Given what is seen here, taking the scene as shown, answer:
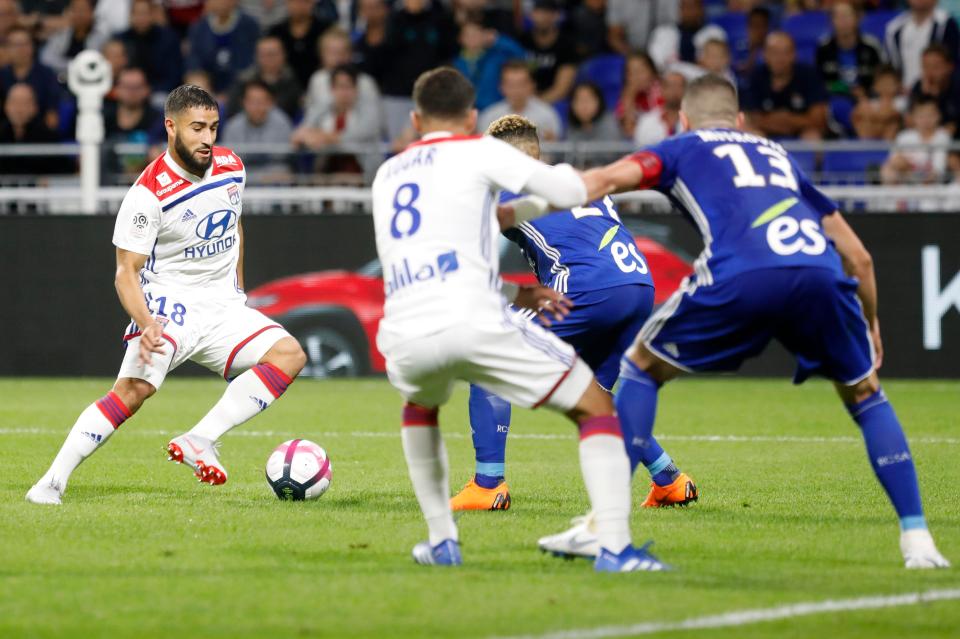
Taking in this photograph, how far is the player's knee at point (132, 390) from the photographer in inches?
318

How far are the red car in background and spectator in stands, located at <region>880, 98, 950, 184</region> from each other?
7.82ft

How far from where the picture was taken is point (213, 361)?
8.63 meters

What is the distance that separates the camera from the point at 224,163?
340 inches

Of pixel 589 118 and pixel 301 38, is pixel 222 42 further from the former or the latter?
pixel 589 118

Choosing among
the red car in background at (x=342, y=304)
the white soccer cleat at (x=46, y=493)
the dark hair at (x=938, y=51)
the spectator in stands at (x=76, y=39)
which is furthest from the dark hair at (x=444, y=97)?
the spectator in stands at (x=76, y=39)

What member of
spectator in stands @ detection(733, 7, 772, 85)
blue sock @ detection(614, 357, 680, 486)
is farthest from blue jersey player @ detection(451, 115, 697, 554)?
spectator in stands @ detection(733, 7, 772, 85)

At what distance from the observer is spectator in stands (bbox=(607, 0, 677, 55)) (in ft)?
62.5

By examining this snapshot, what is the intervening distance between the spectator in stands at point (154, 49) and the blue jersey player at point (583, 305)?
12.0 m

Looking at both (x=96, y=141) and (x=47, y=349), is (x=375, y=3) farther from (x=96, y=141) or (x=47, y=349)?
(x=47, y=349)

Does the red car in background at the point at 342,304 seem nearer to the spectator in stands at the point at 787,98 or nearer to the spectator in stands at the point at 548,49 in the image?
the spectator in stands at the point at 787,98

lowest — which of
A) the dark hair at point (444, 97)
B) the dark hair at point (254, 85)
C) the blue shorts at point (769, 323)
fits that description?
the dark hair at point (254, 85)

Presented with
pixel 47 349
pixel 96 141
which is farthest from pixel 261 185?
pixel 47 349

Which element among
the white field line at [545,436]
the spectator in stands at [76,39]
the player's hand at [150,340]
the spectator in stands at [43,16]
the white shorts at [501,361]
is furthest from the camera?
the spectator in stands at [43,16]

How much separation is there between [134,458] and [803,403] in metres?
6.30
